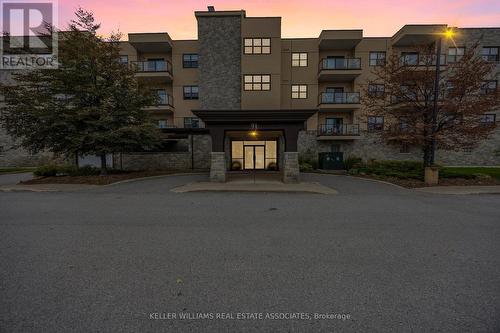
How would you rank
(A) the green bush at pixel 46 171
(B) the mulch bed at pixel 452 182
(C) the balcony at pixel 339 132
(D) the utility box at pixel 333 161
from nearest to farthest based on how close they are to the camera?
(B) the mulch bed at pixel 452 182 < (A) the green bush at pixel 46 171 < (D) the utility box at pixel 333 161 < (C) the balcony at pixel 339 132

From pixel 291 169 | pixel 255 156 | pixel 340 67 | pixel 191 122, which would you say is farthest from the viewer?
pixel 191 122

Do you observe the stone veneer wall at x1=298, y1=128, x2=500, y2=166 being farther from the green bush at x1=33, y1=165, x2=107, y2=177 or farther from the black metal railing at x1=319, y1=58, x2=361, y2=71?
the green bush at x1=33, y1=165, x2=107, y2=177

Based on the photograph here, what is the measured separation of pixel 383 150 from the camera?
77.9ft

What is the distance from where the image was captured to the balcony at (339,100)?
22281 mm

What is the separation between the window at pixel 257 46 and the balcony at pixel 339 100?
24.5 ft

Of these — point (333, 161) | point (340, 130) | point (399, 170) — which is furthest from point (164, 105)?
point (399, 170)

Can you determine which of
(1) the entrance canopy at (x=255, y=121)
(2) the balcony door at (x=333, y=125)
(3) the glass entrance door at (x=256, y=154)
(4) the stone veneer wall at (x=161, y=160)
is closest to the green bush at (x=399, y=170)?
(1) the entrance canopy at (x=255, y=121)

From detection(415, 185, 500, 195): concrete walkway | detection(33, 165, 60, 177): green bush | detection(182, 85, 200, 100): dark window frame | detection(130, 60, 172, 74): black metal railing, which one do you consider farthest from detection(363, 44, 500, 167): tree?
detection(33, 165, 60, 177): green bush

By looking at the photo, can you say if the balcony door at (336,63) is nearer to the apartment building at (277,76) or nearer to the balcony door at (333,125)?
the apartment building at (277,76)

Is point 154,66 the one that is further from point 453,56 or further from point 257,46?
point 453,56

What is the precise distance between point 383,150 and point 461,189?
14.0 m

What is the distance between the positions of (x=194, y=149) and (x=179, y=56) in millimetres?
11593

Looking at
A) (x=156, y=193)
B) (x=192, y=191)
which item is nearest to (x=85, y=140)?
(x=156, y=193)

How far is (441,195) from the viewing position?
9.96 meters
